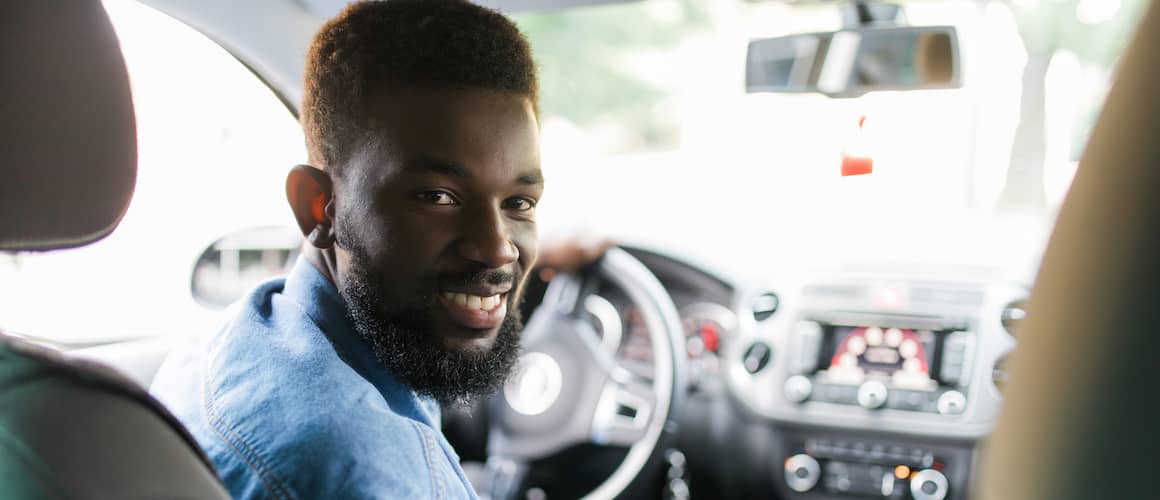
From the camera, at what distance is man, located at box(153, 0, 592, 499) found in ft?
4.44

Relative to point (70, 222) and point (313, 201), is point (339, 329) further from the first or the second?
point (70, 222)

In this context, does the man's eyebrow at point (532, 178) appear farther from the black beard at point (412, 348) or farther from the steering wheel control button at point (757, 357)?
the steering wheel control button at point (757, 357)

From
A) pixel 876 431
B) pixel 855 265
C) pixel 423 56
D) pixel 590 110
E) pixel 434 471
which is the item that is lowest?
pixel 876 431

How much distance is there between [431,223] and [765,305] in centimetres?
235

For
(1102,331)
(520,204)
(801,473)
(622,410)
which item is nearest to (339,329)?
(520,204)

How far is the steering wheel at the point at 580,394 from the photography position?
3287mm

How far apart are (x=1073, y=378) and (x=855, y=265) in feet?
9.97

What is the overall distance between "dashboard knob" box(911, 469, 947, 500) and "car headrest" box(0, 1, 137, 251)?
283 cm

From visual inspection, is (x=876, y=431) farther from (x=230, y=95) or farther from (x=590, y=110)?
(x=590, y=110)

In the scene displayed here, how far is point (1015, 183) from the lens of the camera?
16.2ft

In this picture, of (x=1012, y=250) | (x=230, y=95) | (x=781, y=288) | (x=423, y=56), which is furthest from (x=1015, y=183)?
(x=423, y=56)

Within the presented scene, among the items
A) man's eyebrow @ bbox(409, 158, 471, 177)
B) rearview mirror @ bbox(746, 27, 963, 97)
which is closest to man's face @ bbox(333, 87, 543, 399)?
man's eyebrow @ bbox(409, 158, 471, 177)

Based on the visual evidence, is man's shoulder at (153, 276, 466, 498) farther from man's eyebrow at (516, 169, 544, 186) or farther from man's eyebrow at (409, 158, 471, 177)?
man's eyebrow at (516, 169, 544, 186)

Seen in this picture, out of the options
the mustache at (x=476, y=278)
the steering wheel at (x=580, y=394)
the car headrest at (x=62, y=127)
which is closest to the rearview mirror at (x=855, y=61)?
the steering wheel at (x=580, y=394)
